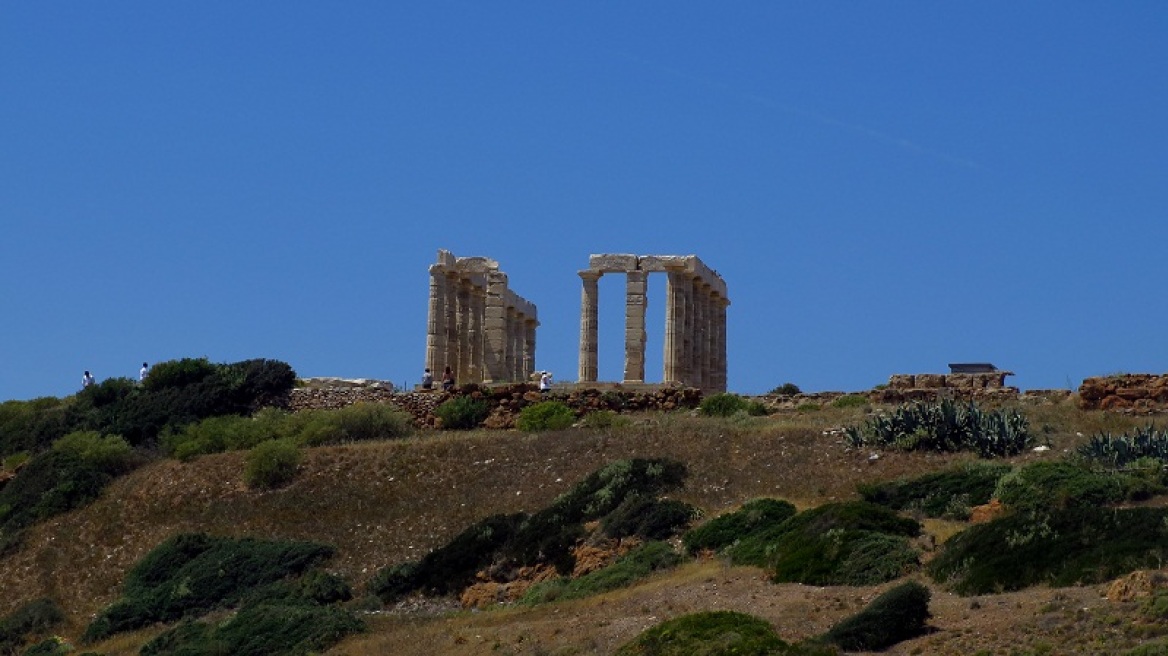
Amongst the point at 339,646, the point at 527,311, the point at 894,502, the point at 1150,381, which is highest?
the point at 527,311

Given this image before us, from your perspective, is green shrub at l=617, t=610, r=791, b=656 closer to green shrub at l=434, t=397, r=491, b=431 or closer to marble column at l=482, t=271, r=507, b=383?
green shrub at l=434, t=397, r=491, b=431

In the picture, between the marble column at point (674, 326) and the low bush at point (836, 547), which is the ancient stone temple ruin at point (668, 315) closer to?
the marble column at point (674, 326)

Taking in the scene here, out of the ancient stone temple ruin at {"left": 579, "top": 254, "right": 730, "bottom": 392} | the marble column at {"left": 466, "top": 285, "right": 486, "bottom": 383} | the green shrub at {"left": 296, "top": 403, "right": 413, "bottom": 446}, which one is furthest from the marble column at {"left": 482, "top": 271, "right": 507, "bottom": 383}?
the green shrub at {"left": 296, "top": 403, "right": 413, "bottom": 446}

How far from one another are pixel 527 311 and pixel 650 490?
33140 mm

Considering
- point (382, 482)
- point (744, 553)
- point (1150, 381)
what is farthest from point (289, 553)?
point (1150, 381)

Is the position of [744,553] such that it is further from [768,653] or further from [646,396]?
[646,396]

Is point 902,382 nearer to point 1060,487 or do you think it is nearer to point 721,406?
point 721,406

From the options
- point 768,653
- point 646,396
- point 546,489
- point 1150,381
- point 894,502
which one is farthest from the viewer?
point 646,396

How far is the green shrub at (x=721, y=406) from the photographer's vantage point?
180 feet

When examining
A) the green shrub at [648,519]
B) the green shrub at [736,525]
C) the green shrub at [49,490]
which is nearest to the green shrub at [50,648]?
the green shrub at [49,490]

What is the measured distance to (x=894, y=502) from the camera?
38938 mm

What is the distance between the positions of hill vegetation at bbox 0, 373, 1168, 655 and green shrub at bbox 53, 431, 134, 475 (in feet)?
0.26

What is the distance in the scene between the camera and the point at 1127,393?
48.6 metres

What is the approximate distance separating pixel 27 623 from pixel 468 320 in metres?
26.3
